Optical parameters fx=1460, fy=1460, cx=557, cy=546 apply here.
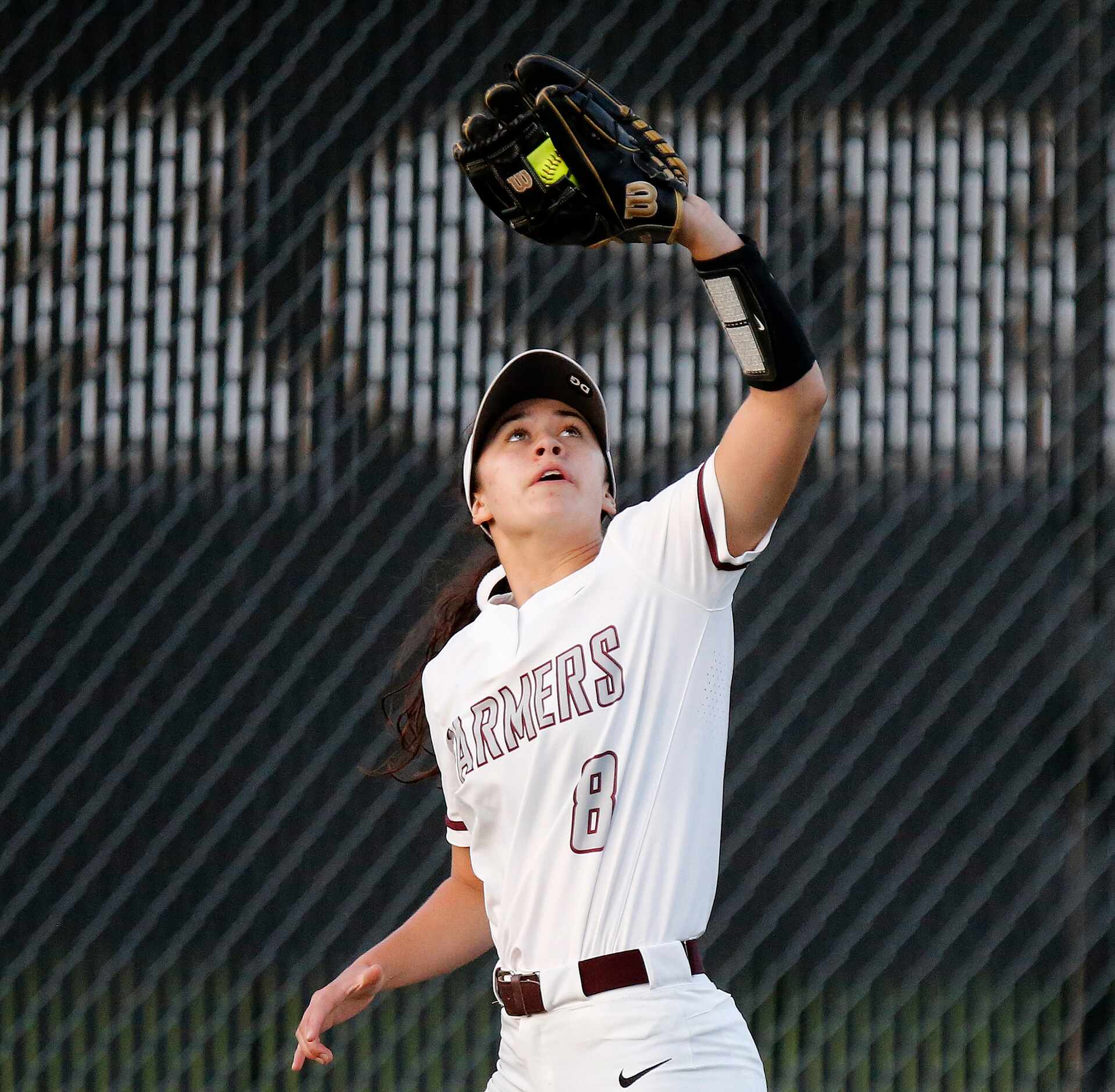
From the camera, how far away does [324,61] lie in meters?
3.36

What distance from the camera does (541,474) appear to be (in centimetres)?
201

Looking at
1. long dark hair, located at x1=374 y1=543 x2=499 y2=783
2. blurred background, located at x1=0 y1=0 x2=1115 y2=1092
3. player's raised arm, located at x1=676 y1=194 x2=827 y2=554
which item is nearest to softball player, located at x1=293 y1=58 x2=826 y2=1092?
player's raised arm, located at x1=676 y1=194 x2=827 y2=554

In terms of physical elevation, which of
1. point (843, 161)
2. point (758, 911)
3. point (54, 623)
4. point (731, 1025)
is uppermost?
point (843, 161)

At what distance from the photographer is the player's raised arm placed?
1.67 m

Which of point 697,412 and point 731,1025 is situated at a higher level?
point 697,412

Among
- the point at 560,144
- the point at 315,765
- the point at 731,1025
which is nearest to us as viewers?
the point at 560,144

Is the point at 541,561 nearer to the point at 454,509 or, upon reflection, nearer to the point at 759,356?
the point at 759,356

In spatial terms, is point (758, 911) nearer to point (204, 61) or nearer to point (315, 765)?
point (315, 765)

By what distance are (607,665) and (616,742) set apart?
0.10m

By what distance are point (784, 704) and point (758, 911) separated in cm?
46

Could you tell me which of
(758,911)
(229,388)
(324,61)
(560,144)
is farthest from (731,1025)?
(324,61)

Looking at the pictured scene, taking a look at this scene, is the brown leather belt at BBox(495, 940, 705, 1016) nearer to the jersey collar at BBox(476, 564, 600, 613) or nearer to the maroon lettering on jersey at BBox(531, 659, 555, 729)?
the maroon lettering on jersey at BBox(531, 659, 555, 729)

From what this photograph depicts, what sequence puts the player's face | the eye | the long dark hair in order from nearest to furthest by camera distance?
the player's face < the eye < the long dark hair

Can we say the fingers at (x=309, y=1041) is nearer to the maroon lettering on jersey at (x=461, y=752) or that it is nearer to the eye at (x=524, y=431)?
the maroon lettering on jersey at (x=461, y=752)
